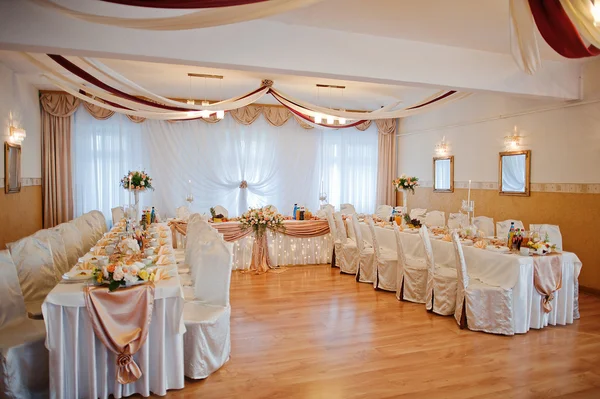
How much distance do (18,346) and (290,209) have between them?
7.89 meters

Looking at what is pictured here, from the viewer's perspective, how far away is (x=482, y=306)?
15.3ft

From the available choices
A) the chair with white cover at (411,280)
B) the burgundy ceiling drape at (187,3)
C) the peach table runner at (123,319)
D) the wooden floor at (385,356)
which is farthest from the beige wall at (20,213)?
the chair with white cover at (411,280)

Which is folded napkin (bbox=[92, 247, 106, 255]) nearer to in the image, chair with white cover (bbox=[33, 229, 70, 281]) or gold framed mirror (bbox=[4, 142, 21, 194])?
chair with white cover (bbox=[33, 229, 70, 281])

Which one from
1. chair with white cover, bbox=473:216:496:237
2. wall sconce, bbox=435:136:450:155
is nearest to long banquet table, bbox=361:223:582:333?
chair with white cover, bbox=473:216:496:237

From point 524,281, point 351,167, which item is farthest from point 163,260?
point 351,167

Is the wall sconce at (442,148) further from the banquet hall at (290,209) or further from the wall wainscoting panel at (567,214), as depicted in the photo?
the wall wainscoting panel at (567,214)

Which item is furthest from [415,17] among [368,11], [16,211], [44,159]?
[44,159]

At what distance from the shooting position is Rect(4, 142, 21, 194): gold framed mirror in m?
6.68

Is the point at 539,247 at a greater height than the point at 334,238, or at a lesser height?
greater

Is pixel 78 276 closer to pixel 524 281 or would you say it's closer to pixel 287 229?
pixel 524 281

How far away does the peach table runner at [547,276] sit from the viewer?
466 centimetres

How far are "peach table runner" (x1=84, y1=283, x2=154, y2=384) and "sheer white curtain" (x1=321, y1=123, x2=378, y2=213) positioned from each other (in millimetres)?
8014

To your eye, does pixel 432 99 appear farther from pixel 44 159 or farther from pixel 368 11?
pixel 44 159

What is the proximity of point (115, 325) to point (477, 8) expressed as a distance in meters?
4.62
